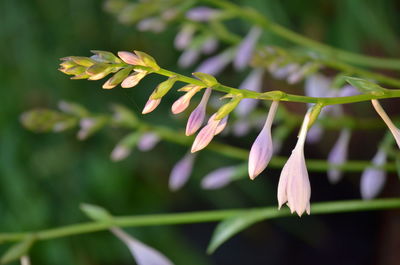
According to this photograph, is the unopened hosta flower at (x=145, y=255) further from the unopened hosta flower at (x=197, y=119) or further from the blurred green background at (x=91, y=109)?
the blurred green background at (x=91, y=109)

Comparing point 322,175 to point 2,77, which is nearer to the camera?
point 2,77

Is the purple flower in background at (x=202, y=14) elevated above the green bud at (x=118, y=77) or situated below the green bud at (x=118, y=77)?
above

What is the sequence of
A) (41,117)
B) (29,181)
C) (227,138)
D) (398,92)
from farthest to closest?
(227,138)
(29,181)
(41,117)
(398,92)

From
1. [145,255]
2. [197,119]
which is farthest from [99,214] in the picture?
[197,119]

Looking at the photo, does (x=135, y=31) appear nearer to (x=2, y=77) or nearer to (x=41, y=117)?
(x=2, y=77)

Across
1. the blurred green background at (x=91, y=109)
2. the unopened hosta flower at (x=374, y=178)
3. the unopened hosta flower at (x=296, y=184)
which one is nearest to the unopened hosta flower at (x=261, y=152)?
the unopened hosta flower at (x=296, y=184)

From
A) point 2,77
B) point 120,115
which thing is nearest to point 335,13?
point 2,77

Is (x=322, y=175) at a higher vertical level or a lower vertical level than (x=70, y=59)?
lower
